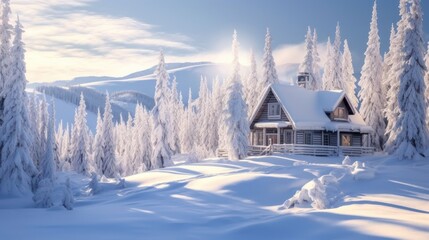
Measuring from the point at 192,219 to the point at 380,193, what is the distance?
12129 millimetres

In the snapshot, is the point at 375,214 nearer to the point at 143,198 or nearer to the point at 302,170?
the point at 302,170

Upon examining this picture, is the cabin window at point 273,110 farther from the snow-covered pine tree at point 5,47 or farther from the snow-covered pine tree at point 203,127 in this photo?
the snow-covered pine tree at point 5,47

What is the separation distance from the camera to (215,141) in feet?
271

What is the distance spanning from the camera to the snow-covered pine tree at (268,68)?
6219 centimetres

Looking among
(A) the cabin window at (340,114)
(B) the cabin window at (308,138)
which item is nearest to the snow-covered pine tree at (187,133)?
(B) the cabin window at (308,138)

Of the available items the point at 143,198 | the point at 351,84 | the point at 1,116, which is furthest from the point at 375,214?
the point at 351,84

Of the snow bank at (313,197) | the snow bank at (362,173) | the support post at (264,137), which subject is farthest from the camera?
the support post at (264,137)

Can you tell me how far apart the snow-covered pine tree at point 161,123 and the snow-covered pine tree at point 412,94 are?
26.2 meters

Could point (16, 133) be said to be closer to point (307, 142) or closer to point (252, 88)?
point (307, 142)

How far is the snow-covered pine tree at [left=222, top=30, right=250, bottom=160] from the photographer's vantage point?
161 ft

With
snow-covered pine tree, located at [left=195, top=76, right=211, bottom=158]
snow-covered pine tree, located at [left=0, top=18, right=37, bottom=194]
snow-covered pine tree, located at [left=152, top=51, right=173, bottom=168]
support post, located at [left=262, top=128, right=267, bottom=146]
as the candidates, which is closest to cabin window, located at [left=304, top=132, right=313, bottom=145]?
support post, located at [left=262, top=128, right=267, bottom=146]

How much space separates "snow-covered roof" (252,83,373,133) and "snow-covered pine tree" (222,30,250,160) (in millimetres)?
3503

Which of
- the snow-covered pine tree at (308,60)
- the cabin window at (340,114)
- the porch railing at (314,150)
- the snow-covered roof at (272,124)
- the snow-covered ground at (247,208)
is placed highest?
the snow-covered pine tree at (308,60)

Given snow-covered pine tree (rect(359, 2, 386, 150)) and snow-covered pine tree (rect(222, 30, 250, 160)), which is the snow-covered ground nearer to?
snow-covered pine tree (rect(222, 30, 250, 160))
